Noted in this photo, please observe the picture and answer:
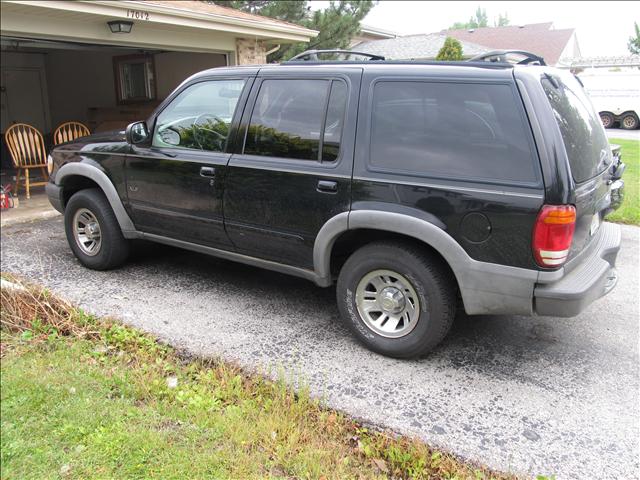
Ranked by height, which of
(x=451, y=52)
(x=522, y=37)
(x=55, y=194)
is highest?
(x=522, y=37)

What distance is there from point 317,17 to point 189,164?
484 inches

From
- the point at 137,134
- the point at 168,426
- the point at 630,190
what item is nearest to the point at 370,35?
the point at 630,190

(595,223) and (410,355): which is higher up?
(595,223)

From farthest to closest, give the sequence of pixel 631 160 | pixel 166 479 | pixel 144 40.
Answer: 1. pixel 631 160
2. pixel 144 40
3. pixel 166 479

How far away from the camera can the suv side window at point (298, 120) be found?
3.64m

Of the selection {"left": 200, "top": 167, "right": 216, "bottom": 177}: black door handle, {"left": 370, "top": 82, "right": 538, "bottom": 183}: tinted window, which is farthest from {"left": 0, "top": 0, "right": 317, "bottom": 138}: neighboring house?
{"left": 370, "top": 82, "right": 538, "bottom": 183}: tinted window

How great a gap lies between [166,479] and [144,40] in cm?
775

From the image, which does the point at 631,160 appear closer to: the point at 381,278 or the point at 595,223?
the point at 595,223

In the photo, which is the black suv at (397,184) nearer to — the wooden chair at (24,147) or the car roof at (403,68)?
the car roof at (403,68)

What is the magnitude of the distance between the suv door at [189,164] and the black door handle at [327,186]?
91 cm

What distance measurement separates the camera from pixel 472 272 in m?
3.16

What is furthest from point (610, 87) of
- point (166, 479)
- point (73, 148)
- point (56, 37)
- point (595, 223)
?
point (56, 37)

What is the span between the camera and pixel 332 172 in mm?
3578

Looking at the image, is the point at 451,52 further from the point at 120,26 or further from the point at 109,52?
the point at 120,26
